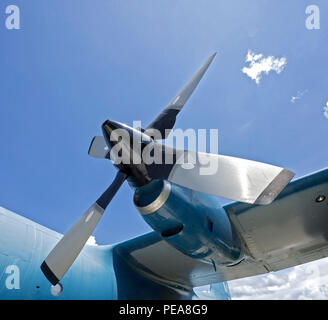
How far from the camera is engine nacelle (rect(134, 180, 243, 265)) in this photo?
3.50 meters

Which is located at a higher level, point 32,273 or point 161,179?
point 161,179

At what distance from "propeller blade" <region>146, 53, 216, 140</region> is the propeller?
2.77 ft

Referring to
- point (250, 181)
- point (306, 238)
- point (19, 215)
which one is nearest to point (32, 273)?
point (19, 215)

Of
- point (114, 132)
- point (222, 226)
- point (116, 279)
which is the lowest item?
point (116, 279)

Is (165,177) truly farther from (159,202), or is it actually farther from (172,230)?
(172,230)

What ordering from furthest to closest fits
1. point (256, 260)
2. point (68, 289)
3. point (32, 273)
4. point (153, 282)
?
point (153, 282), point (256, 260), point (68, 289), point (32, 273)

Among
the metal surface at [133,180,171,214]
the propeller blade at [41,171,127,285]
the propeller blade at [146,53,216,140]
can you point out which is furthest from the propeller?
the propeller blade at [146,53,216,140]

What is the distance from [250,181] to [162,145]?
138 centimetres

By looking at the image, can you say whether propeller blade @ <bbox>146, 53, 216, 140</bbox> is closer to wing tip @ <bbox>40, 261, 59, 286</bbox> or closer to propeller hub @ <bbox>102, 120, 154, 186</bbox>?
propeller hub @ <bbox>102, 120, 154, 186</bbox>

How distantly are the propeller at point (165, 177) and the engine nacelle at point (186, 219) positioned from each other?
0.83 ft

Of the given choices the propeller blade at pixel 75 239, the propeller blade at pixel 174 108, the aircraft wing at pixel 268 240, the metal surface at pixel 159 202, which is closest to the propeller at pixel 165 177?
the propeller blade at pixel 75 239

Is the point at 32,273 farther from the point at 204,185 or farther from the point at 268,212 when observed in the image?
the point at 268,212

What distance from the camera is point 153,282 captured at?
631 cm

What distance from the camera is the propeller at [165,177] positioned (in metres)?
2.79
